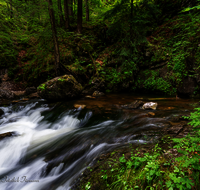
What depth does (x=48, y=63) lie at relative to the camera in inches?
442

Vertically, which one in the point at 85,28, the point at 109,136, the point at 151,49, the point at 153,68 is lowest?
the point at 109,136

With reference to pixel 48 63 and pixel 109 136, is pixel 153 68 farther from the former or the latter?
pixel 48 63

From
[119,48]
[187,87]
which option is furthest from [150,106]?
[119,48]

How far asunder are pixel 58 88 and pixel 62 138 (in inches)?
150

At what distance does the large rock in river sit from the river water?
3.44 feet

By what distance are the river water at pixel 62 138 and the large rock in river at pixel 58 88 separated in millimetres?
1049

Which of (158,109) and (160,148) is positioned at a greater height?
(160,148)

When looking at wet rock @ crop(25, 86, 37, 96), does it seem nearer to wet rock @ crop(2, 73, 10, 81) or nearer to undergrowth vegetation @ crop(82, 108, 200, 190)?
wet rock @ crop(2, 73, 10, 81)

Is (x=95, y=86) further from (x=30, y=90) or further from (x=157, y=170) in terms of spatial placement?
(x=157, y=170)

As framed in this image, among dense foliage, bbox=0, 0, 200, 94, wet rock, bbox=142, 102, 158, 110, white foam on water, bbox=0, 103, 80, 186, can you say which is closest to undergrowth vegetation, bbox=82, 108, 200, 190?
white foam on water, bbox=0, 103, 80, 186

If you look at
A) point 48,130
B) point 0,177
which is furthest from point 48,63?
point 0,177

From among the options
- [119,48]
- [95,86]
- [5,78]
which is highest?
[119,48]

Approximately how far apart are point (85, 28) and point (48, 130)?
11.7 m

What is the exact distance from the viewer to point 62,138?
4605 mm
